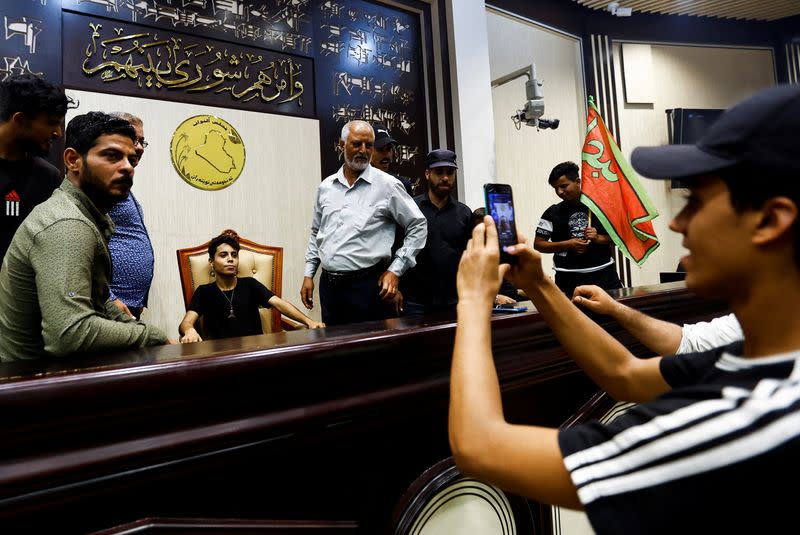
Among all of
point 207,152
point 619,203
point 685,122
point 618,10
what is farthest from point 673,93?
point 207,152

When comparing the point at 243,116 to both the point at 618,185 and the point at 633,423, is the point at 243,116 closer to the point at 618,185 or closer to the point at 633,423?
the point at 618,185

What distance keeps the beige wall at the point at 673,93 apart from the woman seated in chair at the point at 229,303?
450 cm

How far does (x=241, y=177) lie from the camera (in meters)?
3.89

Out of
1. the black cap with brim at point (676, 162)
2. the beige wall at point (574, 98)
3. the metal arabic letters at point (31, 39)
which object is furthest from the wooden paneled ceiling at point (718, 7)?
the black cap with brim at point (676, 162)

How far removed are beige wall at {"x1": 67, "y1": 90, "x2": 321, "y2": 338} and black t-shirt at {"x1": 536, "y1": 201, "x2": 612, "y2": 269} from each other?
5.50ft

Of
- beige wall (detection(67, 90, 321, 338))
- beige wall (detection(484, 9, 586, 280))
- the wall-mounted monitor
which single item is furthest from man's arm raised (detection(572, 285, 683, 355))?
the wall-mounted monitor

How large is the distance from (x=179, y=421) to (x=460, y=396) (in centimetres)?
34

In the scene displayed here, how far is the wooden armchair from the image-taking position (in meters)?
3.37

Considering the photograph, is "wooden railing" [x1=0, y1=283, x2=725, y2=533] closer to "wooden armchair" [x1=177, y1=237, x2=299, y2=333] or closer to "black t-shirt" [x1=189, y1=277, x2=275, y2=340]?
"black t-shirt" [x1=189, y1=277, x2=275, y2=340]

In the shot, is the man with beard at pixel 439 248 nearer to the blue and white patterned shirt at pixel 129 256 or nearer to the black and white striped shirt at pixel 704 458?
the blue and white patterned shirt at pixel 129 256

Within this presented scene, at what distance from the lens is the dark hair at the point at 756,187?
0.54 m

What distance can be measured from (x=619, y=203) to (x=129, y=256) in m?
2.39

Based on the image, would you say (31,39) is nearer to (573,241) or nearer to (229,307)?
(229,307)

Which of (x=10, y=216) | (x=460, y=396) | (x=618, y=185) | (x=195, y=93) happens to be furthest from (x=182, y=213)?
(x=460, y=396)
